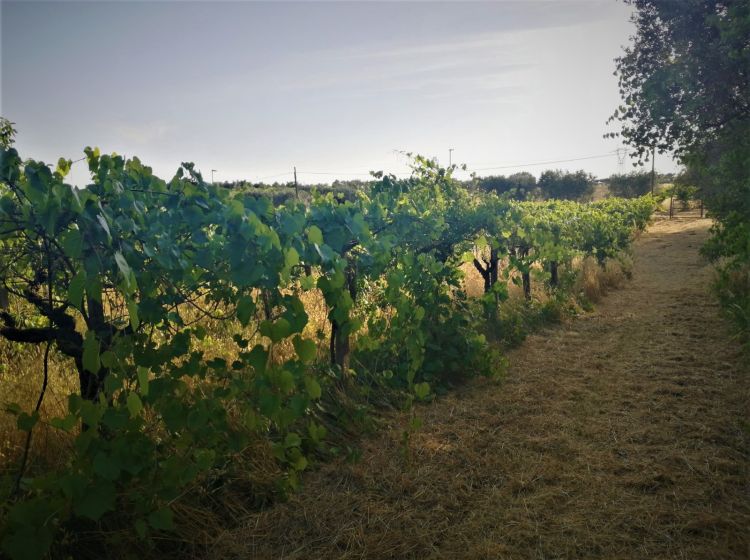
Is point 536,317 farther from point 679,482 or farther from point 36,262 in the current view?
point 36,262

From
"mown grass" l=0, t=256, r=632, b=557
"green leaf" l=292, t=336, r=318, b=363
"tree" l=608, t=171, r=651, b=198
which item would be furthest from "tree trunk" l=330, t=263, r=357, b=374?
"tree" l=608, t=171, r=651, b=198

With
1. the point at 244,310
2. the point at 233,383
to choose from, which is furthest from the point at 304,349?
the point at 233,383

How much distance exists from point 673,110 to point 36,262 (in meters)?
7.84

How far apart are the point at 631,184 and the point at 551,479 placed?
Answer: 166ft

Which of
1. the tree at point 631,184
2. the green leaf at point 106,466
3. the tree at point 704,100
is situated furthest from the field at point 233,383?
the tree at point 631,184

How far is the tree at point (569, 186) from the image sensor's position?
51156 mm

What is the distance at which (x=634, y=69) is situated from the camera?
312 inches

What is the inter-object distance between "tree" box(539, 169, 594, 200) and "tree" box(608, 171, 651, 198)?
3.15 meters

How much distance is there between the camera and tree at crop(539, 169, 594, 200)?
51156 mm

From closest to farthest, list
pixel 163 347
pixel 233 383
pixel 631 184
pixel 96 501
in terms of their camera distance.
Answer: pixel 96 501
pixel 163 347
pixel 233 383
pixel 631 184

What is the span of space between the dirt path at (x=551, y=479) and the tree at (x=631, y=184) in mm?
46406

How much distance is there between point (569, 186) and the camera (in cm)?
5156

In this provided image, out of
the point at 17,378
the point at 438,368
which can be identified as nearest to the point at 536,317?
the point at 438,368

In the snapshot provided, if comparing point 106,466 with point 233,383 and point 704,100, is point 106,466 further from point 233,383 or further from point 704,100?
point 704,100
